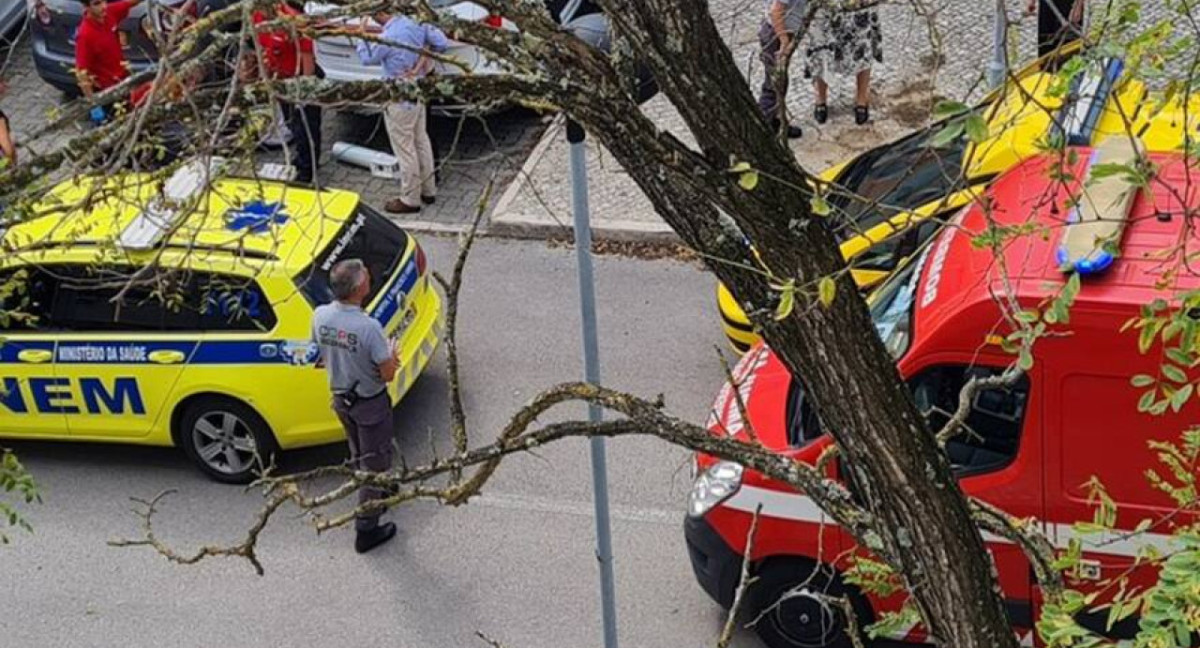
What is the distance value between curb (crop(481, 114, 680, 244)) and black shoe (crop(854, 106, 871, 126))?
1983 millimetres

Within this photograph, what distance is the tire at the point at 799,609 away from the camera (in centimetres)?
759

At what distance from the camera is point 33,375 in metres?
9.36

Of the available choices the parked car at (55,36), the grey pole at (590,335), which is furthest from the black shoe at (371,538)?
the parked car at (55,36)

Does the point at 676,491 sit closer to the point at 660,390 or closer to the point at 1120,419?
the point at 660,390

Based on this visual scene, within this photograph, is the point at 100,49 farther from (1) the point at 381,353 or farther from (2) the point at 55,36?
(1) the point at 381,353

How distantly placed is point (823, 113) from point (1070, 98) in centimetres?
898

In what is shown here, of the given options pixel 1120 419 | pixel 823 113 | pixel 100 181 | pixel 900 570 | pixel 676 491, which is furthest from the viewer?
pixel 823 113

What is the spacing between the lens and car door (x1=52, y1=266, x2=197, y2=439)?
9.12 meters

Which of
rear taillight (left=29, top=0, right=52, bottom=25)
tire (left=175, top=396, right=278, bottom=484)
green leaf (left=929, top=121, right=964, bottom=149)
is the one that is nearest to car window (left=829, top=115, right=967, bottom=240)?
tire (left=175, top=396, right=278, bottom=484)

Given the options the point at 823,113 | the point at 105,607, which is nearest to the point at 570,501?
the point at 105,607

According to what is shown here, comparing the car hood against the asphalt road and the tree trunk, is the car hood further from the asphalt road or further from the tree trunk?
the tree trunk

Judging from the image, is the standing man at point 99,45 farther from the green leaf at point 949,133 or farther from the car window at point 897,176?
the green leaf at point 949,133

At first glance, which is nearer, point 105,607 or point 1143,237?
point 1143,237

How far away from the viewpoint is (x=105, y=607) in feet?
28.6
